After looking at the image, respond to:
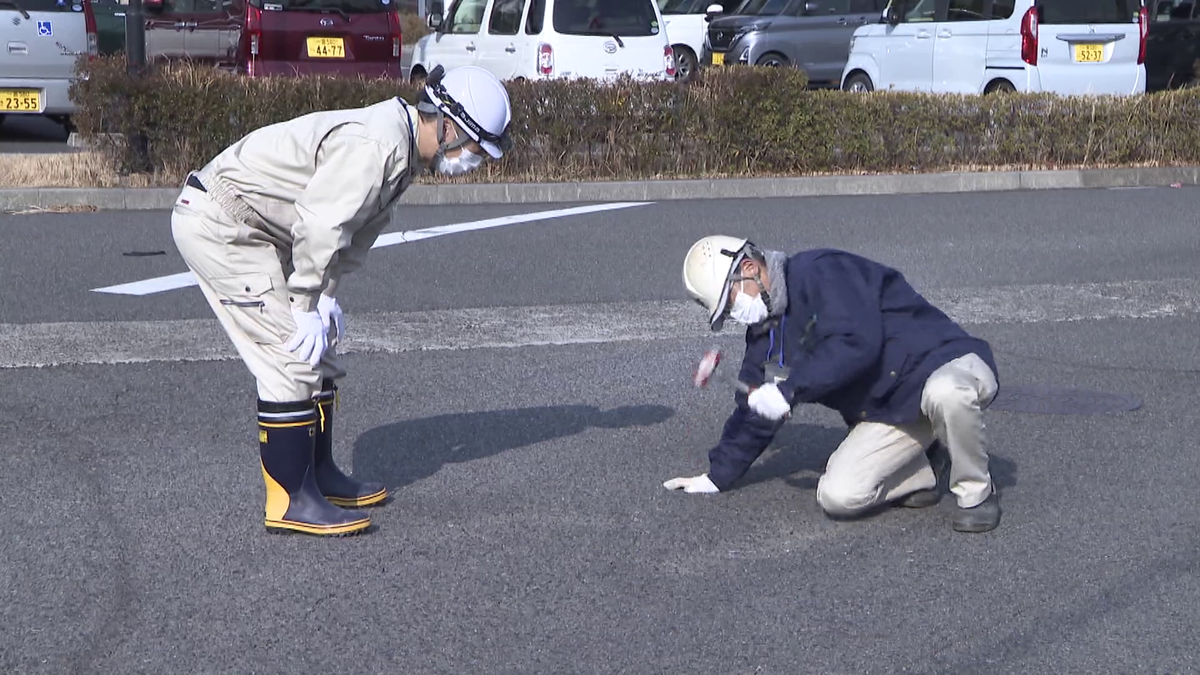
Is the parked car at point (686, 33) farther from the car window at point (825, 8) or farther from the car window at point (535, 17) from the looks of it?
the car window at point (535, 17)

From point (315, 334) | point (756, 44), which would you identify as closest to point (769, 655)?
point (315, 334)

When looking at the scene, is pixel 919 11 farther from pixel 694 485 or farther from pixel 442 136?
pixel 442 136

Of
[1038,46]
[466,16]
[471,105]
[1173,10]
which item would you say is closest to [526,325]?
[471,105]

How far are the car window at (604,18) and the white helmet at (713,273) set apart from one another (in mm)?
11047

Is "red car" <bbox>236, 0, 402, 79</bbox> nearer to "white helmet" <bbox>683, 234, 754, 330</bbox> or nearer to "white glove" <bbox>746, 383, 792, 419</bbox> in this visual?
"white helmet" <bbox>683, 234, 754, 330</bbox>

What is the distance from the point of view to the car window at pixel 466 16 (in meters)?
16.4

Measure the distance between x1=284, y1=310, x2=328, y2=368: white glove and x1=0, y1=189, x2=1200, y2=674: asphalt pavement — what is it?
0.61 m

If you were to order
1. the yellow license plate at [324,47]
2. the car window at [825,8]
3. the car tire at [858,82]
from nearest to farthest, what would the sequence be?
the yellow license plate at [324,47] → the car tire at [858,82] → the car window at [825,8]

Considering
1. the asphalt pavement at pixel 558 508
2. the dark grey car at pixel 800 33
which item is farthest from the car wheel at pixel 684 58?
the asphalt pavement at pixel 558 508

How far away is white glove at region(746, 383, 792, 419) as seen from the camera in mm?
4348

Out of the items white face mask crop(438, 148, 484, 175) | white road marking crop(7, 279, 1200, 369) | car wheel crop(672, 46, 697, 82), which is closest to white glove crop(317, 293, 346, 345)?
white face mask crop(438, 148, 484, 175)

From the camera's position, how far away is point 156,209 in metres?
11.4

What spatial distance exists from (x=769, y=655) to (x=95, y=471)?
102 inches

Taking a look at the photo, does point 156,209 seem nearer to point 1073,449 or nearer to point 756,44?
point 1073,449
